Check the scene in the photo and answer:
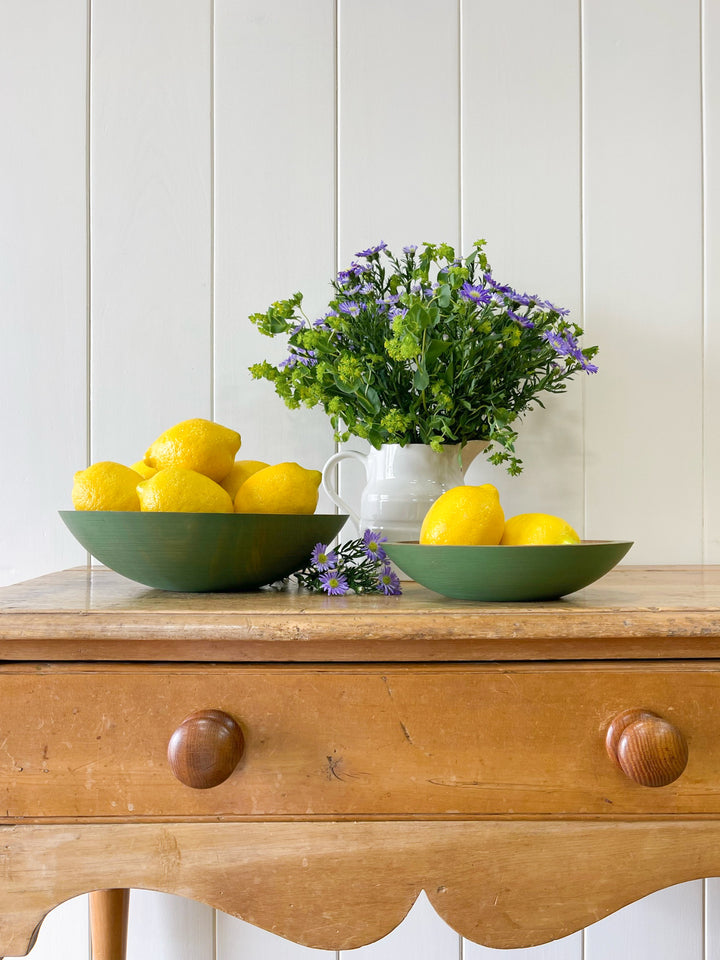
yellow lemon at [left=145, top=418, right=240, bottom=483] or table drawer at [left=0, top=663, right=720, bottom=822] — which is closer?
table drawer at [left=0, top=663, right=720, bottom=822]

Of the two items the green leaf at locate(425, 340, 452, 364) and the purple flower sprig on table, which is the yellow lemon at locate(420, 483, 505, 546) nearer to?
the purple flower sprig on table

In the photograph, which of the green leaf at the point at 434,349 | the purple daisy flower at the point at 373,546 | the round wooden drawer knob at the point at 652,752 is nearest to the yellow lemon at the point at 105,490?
the purple daisy flower at the point at 373,546

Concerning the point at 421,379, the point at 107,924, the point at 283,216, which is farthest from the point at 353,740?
the point at 283,216

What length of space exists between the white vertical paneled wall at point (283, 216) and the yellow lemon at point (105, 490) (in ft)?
→ 1.18

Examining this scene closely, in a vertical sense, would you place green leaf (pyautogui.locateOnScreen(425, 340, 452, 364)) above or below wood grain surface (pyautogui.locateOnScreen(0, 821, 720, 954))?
above

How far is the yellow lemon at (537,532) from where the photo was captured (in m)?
0.66

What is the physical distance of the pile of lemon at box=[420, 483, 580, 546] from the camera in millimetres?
655

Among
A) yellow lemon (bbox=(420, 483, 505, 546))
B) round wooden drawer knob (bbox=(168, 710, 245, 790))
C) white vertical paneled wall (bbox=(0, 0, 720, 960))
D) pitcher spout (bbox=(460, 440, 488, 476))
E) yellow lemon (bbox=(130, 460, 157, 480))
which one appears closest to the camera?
round wooden drawer knob (bbox=(168, 710, 245, 790))

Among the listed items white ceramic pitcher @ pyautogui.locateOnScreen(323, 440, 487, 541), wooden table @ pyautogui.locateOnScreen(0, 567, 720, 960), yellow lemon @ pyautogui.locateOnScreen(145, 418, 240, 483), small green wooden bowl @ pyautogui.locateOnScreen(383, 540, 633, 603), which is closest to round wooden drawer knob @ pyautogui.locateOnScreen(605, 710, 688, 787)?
wooden table @ pyautogui.locateOnScreen(0, 567, 720, 960)

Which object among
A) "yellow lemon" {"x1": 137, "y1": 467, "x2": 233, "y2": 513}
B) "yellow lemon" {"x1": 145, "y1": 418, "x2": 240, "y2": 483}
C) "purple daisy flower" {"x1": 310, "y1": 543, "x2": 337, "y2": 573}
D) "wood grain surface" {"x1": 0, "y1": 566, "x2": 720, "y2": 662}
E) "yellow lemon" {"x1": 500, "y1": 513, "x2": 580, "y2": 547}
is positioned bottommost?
"wood grain surface" {"x1": 0, "y1": 566, "x2": 720, "y2": 662}

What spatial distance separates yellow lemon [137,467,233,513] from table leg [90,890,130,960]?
561 millimetres

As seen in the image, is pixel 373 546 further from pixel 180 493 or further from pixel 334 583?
pixel 180 493

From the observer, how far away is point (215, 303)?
1.08 meters

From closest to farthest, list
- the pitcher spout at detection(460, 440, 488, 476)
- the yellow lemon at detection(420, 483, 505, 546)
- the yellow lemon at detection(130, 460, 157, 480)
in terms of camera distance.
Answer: the yellow lemon at detection(420, 483, 505, 546)
the yellow lemon at detection(130, 460, 157, 480)
the pitcher spout at detection(460, 440, 488, 476)
